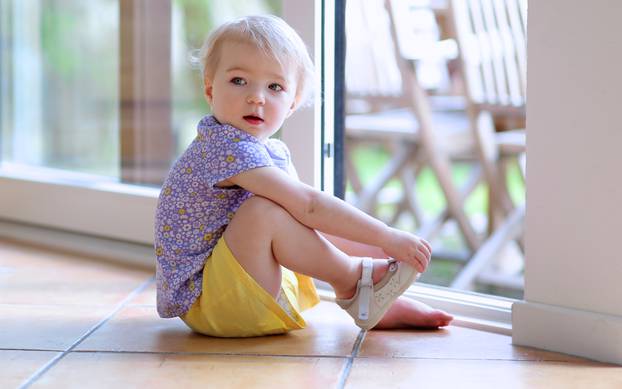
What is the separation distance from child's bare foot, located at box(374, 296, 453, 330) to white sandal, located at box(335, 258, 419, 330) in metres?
0.07

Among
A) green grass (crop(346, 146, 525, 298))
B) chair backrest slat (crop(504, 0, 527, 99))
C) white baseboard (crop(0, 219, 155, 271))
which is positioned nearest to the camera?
white baseboard (crop(0, 219, 155, 271))

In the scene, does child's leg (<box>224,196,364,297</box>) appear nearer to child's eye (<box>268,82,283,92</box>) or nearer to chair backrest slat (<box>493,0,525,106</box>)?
child's eye (<box>268,82,283,92</box>)

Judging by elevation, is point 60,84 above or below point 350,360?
above

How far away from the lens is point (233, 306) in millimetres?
1288

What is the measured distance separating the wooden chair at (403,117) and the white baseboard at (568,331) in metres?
1.74

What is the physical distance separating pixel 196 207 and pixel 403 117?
2470mm

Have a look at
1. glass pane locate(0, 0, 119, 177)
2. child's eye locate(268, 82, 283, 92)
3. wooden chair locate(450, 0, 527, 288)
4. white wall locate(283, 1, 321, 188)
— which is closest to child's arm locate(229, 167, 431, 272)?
child's eye locate(268, 82, 283, 92)

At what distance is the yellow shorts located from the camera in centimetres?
127

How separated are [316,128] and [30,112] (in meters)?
1.01

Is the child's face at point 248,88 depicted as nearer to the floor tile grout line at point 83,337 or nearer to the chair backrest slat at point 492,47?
the floor tile grout line at point 83,337

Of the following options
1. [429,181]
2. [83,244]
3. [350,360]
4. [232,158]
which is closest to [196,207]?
[232,158]

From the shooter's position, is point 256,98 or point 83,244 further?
point 83,244

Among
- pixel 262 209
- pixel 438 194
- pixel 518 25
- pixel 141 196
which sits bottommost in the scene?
pixel 438 194

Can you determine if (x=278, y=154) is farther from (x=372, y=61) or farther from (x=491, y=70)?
(x=372, y=61)
